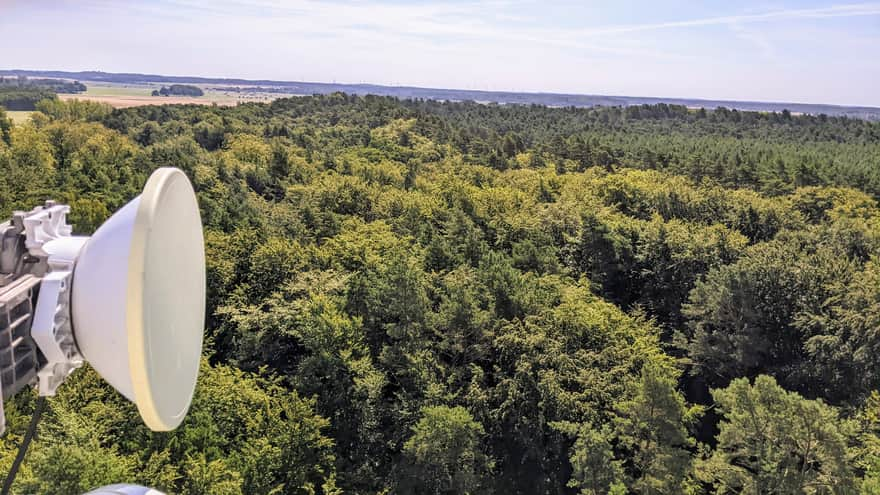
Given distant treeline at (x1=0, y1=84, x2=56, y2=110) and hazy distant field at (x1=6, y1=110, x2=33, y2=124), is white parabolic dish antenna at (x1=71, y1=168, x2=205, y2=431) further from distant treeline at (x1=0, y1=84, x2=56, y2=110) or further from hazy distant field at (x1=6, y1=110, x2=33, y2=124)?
distant treeline at (x1=0, y1=84, x2=56, y2=110)

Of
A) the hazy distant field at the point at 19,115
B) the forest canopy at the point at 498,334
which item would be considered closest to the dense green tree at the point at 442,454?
the forest canopy at the point at 498,334

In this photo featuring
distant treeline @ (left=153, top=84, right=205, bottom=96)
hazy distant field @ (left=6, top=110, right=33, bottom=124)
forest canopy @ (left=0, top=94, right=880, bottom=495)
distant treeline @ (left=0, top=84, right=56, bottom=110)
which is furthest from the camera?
distant treeline @ (left=153, top=84, right=205, bottom=96)

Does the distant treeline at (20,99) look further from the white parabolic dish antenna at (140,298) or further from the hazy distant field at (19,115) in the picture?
the white parabolic dish antenna at (140,298)

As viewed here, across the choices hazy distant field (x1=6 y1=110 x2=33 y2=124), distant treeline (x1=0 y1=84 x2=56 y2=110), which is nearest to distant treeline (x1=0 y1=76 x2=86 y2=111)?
distant treeline (x1=0 y1=84 x2=56 y2=110)

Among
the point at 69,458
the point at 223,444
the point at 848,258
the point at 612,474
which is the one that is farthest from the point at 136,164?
the point at 848,258

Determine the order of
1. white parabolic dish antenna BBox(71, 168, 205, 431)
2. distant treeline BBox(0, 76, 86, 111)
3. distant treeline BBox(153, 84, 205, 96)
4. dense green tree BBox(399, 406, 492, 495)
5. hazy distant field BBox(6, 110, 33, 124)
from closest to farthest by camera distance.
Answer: white parabolic dish antenna BBox(71, 168, 205, 431)
dense green tree BBox(399, 406, 492, 495)
hazy distant field BBox(6, 110, 33, 124)
distant treeline BBox(0, 76, 86, 111)
distant treeline BBox(153, 84, 205, 96)

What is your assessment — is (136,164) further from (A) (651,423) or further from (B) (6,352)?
(B) (6,352)

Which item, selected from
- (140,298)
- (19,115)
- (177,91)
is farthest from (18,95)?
(140,298)

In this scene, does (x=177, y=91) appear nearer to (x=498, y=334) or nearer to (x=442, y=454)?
(x=498, y=334)
